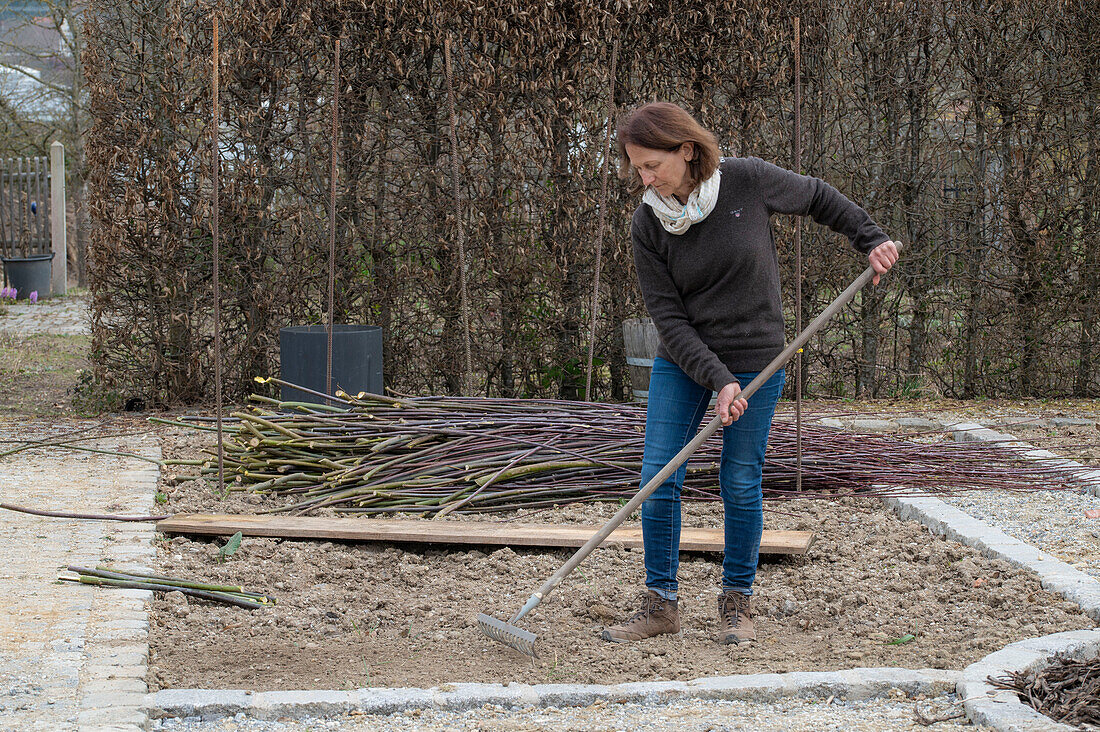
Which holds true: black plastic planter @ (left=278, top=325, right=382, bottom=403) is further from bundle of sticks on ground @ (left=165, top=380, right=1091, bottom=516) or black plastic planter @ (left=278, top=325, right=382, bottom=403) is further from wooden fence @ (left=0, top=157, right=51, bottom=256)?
wooden fence @ (left=0, top=157, right=51, bottom=256)

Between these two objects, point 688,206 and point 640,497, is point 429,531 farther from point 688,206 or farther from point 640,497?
point 688,206

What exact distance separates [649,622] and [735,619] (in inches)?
11.2

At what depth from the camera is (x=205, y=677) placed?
305cm

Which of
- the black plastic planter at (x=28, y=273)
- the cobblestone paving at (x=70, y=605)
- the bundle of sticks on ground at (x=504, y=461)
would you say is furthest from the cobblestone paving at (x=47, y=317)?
the bundle of sticks on ground at (x=504, y=461)

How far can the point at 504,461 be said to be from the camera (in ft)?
16.2

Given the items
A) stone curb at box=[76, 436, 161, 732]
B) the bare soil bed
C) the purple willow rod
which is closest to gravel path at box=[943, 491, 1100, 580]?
the bare soil bed

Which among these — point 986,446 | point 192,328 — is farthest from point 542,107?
point 986,446

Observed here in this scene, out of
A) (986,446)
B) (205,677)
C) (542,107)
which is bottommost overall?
(205,677)

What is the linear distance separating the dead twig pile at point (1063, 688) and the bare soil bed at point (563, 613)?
0.26m

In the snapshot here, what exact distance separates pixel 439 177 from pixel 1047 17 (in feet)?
14.3

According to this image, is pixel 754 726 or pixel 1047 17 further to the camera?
pixel 1047 17

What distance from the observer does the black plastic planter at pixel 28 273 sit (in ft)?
44.2

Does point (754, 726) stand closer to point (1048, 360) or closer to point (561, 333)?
point (561, 333)

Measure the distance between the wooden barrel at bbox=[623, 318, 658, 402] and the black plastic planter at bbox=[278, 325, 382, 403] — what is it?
1643 millimetres
